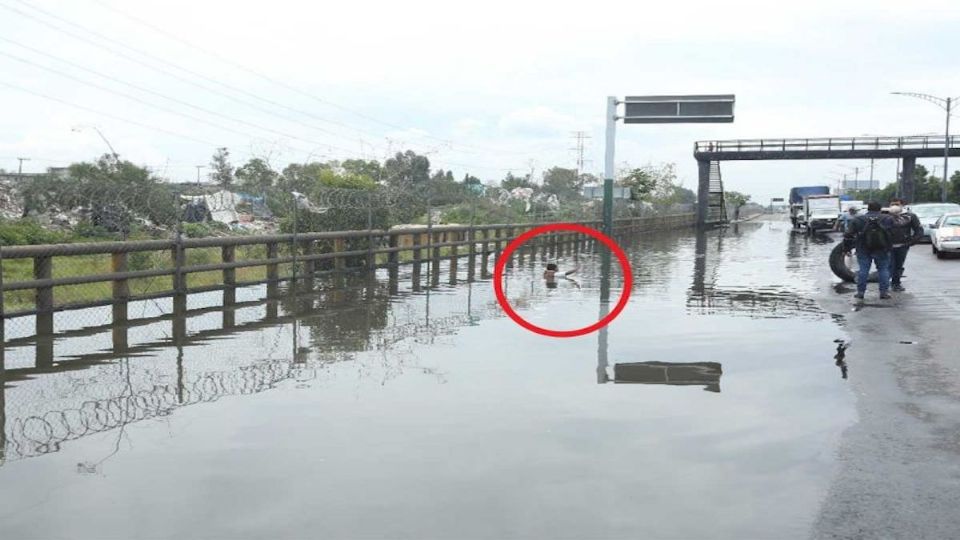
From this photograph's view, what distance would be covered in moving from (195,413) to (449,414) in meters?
1.92

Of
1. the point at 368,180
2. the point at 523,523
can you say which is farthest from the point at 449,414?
the point at 368,180

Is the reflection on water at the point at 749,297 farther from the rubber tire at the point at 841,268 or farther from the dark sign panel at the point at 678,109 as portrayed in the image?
the dark sign panel at the point at 678,109

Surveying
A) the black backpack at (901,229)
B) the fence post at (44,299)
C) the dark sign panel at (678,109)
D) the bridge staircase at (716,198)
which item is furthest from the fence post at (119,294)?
the bridge staircase at (716,198)

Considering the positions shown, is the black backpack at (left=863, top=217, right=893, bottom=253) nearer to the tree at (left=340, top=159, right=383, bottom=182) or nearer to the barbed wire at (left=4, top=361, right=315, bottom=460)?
the barbed wire at (left=4, top=361, right=315, bottom=460)

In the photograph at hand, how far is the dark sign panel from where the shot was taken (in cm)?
3481

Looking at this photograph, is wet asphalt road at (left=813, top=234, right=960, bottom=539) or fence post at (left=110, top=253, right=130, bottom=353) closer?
wet asphalt road at (left=813, top=234, right=960, bottom=539)

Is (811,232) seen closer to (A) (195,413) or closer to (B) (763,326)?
(B) (763,326)

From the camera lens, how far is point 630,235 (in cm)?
4991

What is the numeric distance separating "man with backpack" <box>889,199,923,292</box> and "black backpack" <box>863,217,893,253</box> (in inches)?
9.5

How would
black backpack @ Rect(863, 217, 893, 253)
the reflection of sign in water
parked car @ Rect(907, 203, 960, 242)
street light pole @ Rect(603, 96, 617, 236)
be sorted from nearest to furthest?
1. the reflection of sign in water
2. black backpack @ Rect(863, 217, 893, 253)
3. street light pole @ Rect(603, 96, 617, 236)
4. parked car @ Rect(907, 203, 960, 242)

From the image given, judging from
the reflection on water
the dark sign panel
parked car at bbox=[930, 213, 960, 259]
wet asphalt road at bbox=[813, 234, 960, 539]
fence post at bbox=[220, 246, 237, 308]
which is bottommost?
wet asphalt road at bbox=[813, 234, 960, 539]

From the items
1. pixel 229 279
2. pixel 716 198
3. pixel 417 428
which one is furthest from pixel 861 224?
pixel 716 198

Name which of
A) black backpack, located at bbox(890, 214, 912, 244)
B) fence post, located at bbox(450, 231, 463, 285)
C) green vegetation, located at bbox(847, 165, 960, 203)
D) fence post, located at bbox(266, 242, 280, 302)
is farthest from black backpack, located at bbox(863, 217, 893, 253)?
green vegetation, located at bbox(847, 165, 960, 203)

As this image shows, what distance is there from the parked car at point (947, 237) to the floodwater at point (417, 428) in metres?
15.5
